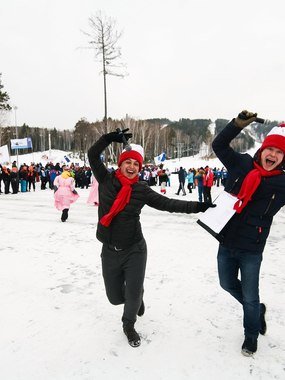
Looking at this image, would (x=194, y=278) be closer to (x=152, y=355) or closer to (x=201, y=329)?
(x=201, y=329)

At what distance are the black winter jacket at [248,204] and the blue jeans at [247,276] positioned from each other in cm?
7

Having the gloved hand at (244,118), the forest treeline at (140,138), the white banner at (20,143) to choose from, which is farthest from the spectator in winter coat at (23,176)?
the forest treeline at (140,138)

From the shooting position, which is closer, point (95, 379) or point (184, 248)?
point (95, 379)

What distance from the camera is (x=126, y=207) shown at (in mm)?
2711

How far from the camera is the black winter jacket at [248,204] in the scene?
2443 mm

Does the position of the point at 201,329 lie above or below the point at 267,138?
below

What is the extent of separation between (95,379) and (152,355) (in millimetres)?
527

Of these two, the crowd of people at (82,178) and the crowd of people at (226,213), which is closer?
the crowd of people at (226,213)

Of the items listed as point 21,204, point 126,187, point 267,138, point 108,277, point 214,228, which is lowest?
point 21,204

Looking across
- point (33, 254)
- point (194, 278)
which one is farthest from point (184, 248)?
point (33, 254)

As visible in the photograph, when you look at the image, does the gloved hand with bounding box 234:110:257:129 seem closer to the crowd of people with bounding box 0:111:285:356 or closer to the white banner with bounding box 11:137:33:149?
the crowd of people with bounding box 0:111:285:356

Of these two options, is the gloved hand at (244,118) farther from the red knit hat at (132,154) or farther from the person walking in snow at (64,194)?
Result: the person walking in snow at (64,194)

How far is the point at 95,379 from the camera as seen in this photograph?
233 cm

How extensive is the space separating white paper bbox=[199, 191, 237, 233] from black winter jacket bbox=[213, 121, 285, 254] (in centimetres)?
8
